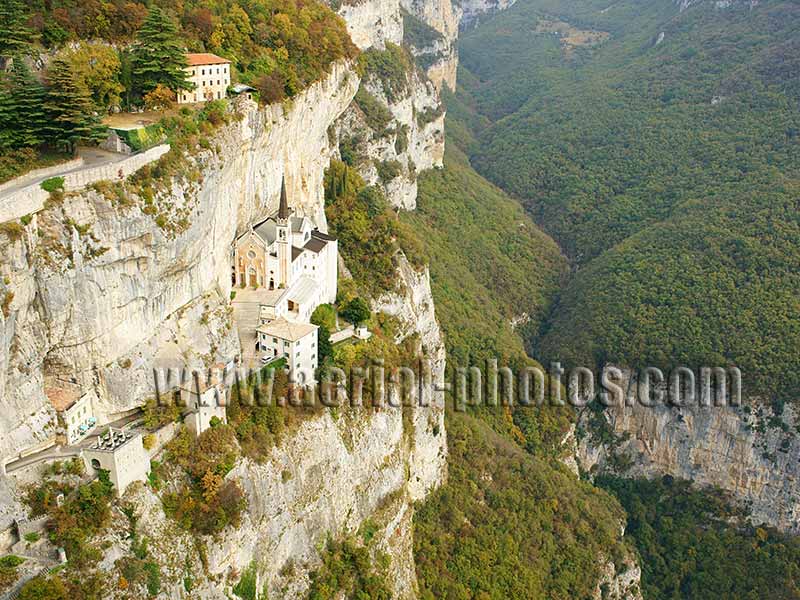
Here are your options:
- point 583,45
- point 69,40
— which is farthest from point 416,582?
point 583,45

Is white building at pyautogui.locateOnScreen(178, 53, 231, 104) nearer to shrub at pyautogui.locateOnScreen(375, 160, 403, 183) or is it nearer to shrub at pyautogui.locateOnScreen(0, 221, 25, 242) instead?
shrub at pyautogui.locateOnScreen(0, 221, 25, 242)

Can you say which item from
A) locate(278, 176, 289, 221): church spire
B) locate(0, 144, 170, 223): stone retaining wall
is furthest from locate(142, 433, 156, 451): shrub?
locate(278, 176, 289, 221): church spire

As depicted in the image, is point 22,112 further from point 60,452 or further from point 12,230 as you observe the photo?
point 60,452

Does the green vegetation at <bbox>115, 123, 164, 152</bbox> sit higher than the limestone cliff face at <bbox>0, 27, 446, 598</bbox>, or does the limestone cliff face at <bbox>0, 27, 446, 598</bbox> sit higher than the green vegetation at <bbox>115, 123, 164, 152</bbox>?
the green vegetation at <bbox>115, 123, 164, 152</bbox>

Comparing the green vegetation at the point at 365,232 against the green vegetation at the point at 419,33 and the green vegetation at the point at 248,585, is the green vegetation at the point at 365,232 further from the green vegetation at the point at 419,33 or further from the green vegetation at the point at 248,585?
the green vegetation at the point at 419,33

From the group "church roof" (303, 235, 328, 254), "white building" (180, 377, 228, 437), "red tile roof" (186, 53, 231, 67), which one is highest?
"red tile roof" (186, 53, 231, 67)

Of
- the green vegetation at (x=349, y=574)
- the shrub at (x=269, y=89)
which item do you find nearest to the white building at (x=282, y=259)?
the shrub at (x=269, y=89)
